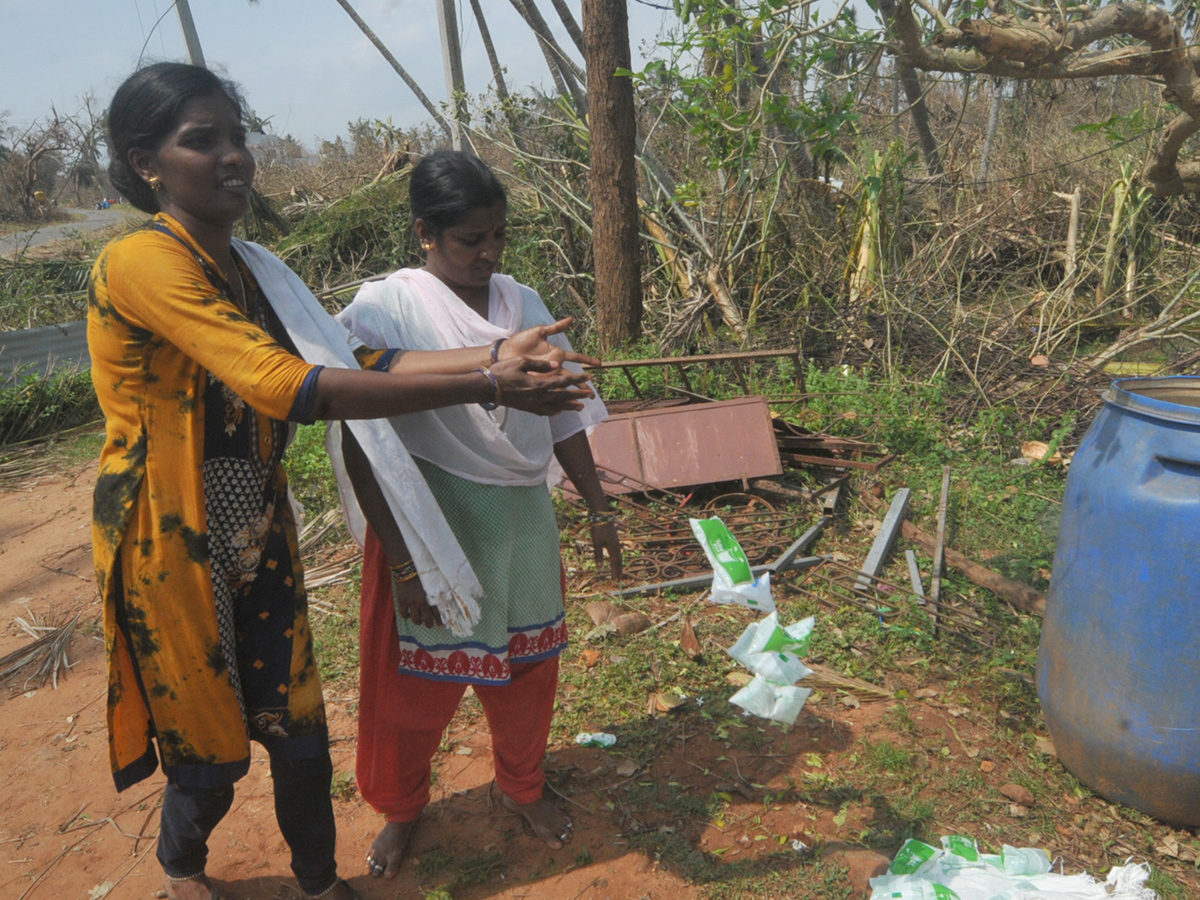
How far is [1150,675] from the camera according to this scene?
2082 millimetres

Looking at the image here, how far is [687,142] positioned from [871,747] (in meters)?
6.15

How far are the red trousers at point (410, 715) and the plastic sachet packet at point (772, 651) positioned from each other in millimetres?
668

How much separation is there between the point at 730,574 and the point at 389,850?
1.18m

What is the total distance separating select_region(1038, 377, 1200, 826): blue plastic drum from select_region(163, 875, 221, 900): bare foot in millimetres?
2300

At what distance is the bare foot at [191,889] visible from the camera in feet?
6.51

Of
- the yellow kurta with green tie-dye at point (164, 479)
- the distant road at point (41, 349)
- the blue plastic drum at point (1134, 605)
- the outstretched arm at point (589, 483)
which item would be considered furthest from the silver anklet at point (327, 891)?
the distant road at point (41, 349)

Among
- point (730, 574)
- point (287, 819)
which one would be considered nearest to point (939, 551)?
point (730, 574)

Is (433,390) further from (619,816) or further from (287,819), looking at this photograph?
(619,816)

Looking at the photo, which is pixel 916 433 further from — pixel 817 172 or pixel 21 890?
pixel 21 890

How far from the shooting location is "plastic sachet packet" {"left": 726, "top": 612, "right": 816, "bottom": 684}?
250cm

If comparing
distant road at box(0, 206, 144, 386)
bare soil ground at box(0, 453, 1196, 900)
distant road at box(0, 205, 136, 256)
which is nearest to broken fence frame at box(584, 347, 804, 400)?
bare soil ground at box(0, 453, 1196, 900)

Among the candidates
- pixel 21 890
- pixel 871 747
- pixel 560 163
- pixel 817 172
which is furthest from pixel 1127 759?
pixel 560 163

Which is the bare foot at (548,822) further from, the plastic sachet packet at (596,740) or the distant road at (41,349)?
the distant road at (41,349)

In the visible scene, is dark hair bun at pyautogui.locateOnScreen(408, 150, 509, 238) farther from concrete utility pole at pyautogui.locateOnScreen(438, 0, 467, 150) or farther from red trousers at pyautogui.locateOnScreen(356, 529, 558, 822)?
concrete utility pole at pyautogui.locateOnScreen(438, 0, 467, 150)
